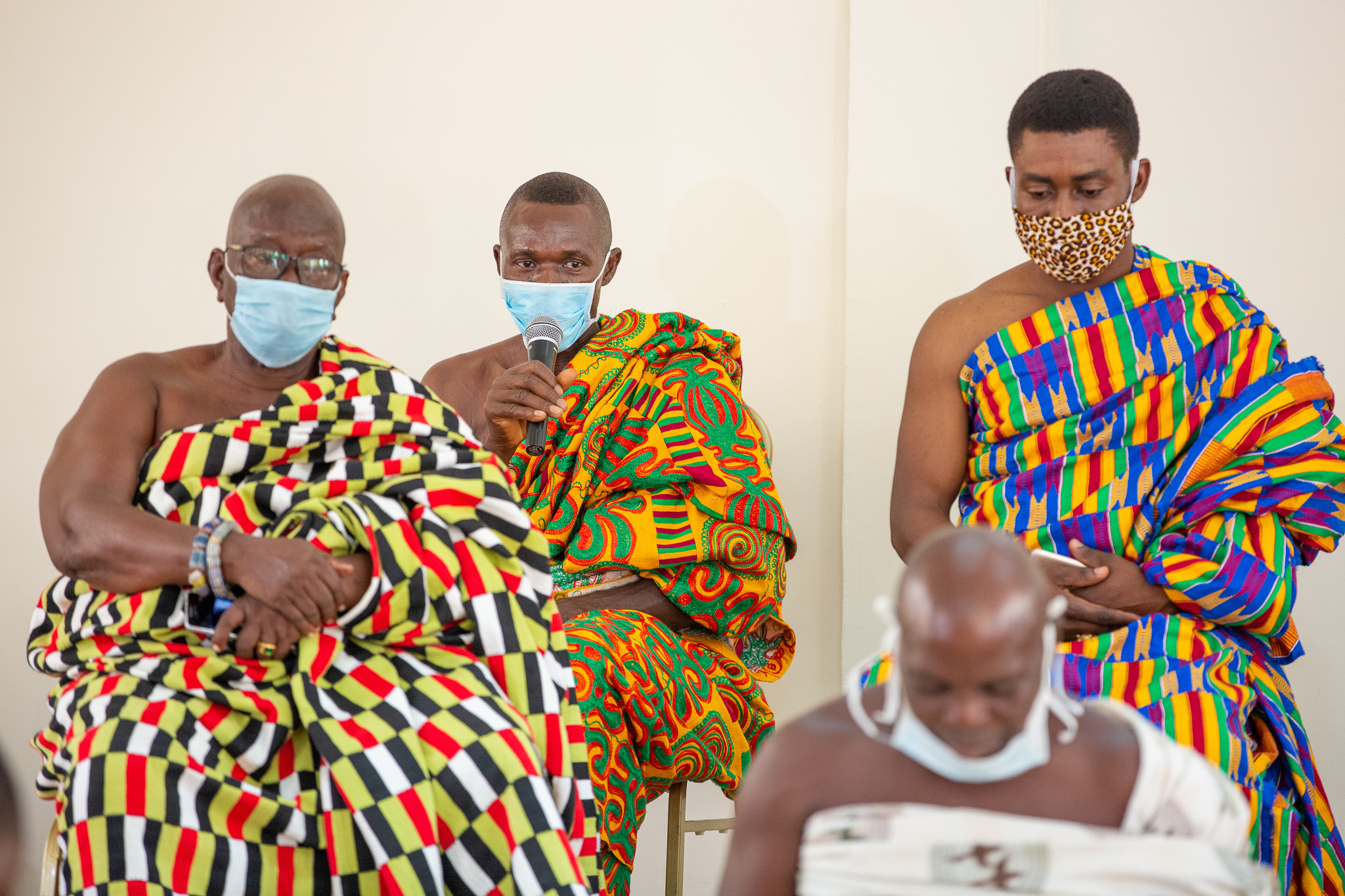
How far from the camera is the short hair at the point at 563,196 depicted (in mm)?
3523

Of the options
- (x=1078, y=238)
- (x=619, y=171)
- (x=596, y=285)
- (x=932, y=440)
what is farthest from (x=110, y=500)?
(x=619, y=171)

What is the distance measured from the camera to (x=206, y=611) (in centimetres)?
239

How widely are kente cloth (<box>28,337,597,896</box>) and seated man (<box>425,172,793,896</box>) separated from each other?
0.34 meters

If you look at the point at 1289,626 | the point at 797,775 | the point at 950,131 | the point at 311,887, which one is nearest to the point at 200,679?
the point at 311,887

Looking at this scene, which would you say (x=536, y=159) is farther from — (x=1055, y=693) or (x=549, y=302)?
(x=1055, y=693)

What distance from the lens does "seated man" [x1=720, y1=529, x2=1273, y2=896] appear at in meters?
1.43

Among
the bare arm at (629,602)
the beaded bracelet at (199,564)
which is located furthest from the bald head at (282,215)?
the bare arm at (629,602)

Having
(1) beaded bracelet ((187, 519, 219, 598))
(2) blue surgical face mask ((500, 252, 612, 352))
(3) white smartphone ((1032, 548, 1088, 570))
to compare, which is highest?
(2) blue surgical face mask ((500, 252, 612, 352))

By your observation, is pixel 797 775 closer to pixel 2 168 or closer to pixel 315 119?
pixel 315 119

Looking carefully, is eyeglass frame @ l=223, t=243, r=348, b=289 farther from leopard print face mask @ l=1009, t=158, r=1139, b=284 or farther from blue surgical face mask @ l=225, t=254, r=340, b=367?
leopard print face mask @ l=1009, t=158, r=1139, b=284

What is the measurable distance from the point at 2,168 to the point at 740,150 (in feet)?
8.01

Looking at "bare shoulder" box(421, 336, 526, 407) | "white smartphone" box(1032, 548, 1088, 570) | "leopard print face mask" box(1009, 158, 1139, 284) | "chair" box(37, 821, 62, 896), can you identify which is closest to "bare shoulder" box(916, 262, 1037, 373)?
"leopard print face mask" box(1009, 158, 1139, 284)

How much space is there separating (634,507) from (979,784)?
1763 millimetres

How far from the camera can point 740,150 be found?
4.27 m
